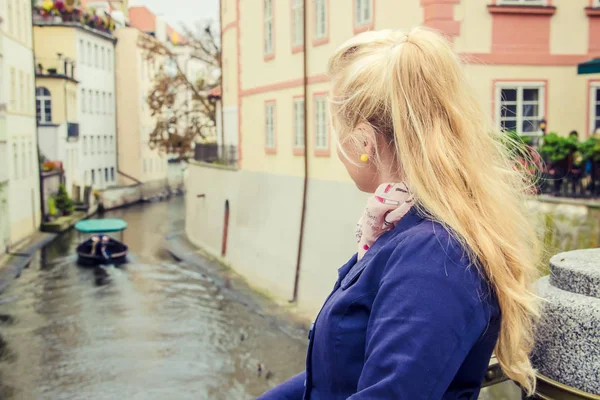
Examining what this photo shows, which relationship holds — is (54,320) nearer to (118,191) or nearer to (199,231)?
(199,231)

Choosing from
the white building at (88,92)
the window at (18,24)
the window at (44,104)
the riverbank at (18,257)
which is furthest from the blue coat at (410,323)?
the window at (44,104)

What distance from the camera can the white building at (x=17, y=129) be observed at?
1133 inches

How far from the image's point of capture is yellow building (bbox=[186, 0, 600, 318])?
12.4 metres

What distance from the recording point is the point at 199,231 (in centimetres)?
2966

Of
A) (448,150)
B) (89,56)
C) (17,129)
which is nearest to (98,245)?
(17,129)

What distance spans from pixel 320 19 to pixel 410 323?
16.0 m

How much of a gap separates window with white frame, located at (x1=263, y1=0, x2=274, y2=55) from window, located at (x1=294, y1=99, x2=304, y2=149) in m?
2.41

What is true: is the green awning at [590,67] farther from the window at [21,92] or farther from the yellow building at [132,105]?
the yellow building at [132,105]

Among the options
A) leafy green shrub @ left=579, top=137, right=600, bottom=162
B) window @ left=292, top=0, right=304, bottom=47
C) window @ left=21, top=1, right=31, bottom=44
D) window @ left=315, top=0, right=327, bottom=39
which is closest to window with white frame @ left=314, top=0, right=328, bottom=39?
window @ left=315, top=0, right=327, bottom=39

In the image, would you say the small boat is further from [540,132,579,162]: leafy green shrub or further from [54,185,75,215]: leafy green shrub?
[540,132,579,162]: leafy green shrub

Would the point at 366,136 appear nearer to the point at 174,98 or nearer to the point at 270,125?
the point at 270,125

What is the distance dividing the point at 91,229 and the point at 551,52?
24.0 meters

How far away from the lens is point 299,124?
18.0m

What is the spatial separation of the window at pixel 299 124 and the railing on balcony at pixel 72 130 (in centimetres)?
2700
